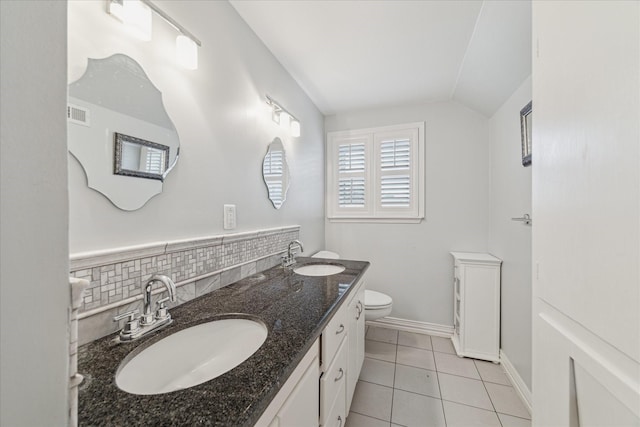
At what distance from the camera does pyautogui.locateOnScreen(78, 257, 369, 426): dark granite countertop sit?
1.64 feet

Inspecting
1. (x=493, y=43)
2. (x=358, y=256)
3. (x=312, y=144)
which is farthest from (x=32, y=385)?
(x=358, y=256)

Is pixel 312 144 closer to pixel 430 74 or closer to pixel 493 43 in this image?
pixel 430 74

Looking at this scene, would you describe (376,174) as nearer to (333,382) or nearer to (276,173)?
(276,173)

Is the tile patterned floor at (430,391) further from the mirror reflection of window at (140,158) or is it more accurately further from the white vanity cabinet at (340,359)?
the mirror reflection of window at (140,158)

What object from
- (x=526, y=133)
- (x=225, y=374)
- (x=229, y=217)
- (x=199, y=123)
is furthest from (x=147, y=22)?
(x=526, y=133)

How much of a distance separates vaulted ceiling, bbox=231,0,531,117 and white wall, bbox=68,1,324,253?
0.23m

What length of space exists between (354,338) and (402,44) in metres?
2.03

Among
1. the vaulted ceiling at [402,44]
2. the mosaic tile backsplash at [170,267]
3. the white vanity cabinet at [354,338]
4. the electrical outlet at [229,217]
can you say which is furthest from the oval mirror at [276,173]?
the white vanity cabinet at [354,338]

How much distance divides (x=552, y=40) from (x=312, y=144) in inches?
80.7

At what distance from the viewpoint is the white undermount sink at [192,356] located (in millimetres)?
728

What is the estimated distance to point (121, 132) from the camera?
877 millimetres

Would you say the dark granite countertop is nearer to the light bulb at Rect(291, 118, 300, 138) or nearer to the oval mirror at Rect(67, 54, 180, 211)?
the oval mirror at Rect(67, 54, 180, 211)

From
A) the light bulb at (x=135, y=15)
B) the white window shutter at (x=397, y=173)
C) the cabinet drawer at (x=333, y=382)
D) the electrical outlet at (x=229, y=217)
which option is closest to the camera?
the light bulb at (x=135, y=15)

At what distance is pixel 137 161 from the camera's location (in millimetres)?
928
